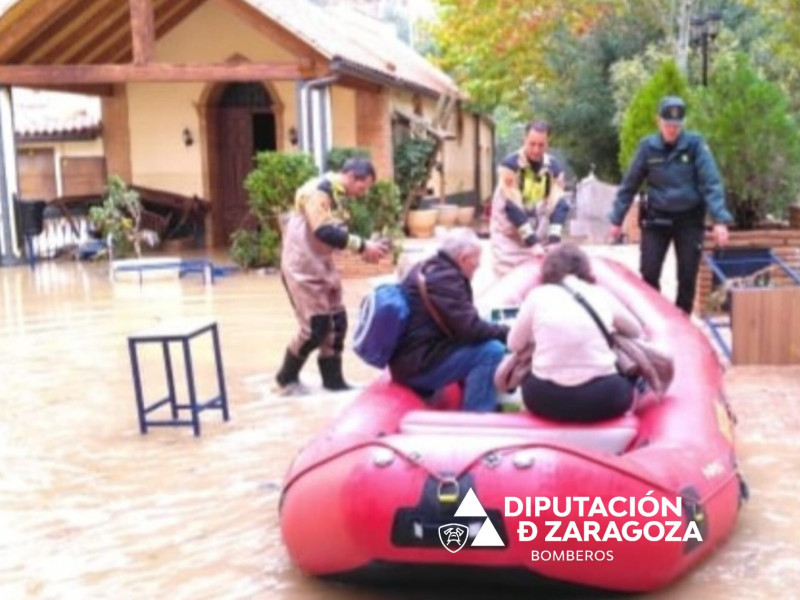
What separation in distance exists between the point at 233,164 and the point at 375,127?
2.46 m

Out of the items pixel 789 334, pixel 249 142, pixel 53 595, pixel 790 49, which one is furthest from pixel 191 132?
pixel 53 595

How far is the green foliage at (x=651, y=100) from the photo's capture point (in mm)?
12109

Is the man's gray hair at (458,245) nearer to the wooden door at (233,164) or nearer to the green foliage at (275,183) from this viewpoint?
the green foliage at (275,183)

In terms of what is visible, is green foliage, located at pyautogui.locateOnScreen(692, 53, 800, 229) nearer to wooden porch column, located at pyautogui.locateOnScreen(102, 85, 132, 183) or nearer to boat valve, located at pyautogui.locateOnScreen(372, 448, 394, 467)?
boat valve, located at pyautogui.locateOnScreen(372, 448, 394, 467)

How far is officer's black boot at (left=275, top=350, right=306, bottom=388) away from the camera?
6845mm

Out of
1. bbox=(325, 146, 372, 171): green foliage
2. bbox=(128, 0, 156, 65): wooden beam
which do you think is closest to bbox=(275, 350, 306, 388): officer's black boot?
bbox=(325, 146, 372, 171): green foliage

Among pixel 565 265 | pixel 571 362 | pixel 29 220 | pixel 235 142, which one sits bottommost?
pixel 571 362

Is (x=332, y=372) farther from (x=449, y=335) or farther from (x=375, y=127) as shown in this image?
(x=375, y=127)

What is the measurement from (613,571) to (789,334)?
4181 millimetres

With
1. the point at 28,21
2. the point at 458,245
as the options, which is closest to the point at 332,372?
the point at 458,245

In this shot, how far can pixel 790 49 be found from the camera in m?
16.2

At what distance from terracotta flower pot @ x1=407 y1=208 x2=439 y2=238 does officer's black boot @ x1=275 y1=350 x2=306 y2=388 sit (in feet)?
36.6

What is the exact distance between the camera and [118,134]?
57.6 feet

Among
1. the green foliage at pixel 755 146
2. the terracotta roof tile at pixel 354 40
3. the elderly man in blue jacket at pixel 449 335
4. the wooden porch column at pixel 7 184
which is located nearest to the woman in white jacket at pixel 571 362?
the elderly man in blue jacket at pixel 449 335
